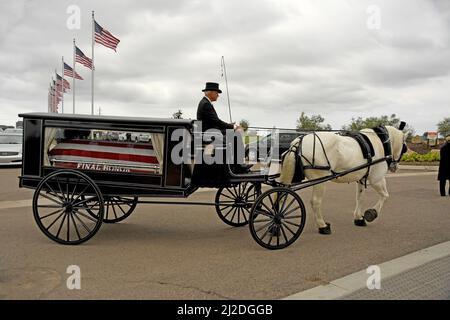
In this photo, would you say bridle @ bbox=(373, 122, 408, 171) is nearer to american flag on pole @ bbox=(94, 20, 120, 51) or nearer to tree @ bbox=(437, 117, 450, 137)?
american flag on pole @ bbox=(94, 20, 120, 51)

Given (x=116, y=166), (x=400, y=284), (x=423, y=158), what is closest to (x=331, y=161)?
(x=400, y=284)

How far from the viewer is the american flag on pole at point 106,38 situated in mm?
24188

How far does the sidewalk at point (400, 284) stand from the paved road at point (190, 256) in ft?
0.63

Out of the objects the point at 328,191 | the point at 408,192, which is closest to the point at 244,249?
the point at 328,191

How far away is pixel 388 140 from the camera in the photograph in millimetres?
7410

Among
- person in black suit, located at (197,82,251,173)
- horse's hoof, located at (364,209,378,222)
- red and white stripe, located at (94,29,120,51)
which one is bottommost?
horse's hoof, located at (364,209,378,222)

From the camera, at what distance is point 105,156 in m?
5.75

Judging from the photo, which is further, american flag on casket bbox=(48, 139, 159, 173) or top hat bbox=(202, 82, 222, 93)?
top hat bbox=(202, 82, 222, 93)

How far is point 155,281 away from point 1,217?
506 centimetres

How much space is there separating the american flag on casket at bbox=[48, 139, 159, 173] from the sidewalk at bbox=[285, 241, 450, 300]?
288 cm

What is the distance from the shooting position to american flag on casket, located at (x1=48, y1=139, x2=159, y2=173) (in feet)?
18.6

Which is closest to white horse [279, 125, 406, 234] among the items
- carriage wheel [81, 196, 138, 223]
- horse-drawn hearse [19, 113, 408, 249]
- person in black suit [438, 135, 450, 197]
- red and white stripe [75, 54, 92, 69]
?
horse-drawn hearse [19, 113, 408, 249]

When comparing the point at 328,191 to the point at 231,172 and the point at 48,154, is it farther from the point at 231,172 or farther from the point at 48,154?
the point at 48,154
